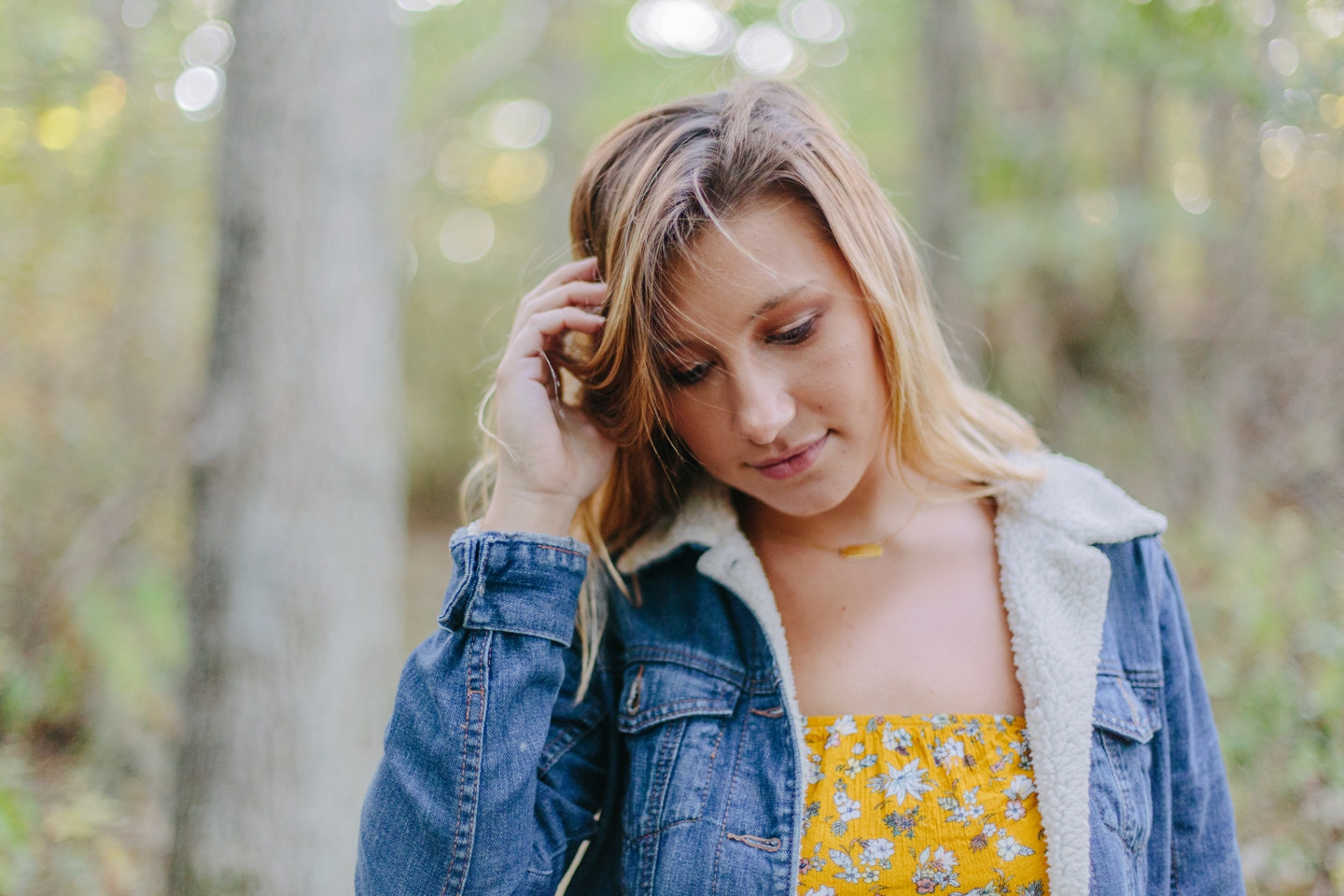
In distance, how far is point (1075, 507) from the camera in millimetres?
1621

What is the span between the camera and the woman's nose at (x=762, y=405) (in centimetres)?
141

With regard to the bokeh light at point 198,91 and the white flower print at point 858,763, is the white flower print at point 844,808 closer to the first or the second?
the white flower print at point 858,763

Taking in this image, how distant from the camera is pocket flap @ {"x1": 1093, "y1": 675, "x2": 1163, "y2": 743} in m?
1.43

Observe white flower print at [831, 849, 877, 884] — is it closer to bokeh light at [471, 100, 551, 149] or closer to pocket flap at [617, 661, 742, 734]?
pocket flap at [617, 661, 742, 734]

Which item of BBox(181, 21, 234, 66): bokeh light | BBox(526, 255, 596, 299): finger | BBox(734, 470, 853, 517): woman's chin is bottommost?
BBox(734, 470, 853, 517): woman's chin

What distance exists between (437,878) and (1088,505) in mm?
1283

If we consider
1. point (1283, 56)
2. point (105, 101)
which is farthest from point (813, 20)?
point (105, 101)

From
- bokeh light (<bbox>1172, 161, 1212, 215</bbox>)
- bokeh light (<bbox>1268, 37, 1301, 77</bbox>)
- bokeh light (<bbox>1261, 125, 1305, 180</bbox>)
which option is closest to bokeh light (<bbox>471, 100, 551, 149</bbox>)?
bokeh light (<bbox>1172, 161, 1212, 215</bbox>)

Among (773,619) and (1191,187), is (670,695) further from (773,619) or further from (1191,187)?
(1191,187)

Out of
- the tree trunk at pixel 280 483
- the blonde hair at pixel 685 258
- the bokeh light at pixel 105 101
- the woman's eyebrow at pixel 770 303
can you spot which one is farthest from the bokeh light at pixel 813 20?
the woman's eyebrow at pixel 770 303

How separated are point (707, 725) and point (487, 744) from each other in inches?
14.8

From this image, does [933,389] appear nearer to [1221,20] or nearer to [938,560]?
[938,560]

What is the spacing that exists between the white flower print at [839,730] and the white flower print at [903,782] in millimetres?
79

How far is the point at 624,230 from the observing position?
4.82 feet
